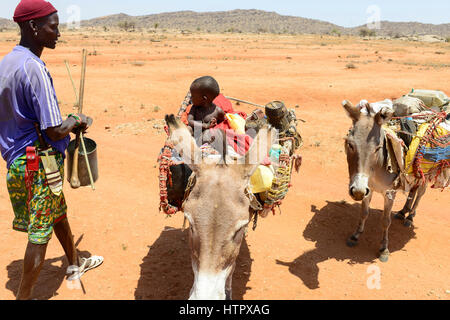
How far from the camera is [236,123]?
13.0ft

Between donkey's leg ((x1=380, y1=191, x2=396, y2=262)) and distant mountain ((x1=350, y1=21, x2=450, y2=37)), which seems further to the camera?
distant mountain ((x1=350, y1=21, x2=450, y2=37))

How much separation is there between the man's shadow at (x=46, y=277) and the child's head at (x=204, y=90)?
3153mm

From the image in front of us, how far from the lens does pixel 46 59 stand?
26547mm

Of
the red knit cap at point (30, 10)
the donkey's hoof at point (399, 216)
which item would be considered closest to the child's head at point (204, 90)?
the red knit cap at point (30, 10)

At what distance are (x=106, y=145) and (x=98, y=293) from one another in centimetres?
690

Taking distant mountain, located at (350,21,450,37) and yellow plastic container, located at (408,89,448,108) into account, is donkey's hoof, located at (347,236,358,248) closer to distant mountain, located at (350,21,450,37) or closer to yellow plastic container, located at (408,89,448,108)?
A: yellow plastic container, located at (408,89,448,108)

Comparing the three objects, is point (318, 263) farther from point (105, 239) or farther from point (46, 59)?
point (46, 59)

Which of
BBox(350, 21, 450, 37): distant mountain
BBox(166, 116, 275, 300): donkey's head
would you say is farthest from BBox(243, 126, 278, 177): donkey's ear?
BBox(350, 21, 450, 37): distant mountain

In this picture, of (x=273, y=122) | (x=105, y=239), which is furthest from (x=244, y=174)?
(x=105, y=239)

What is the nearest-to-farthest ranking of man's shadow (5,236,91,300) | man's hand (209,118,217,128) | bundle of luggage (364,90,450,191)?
man's hand (209,118,217,128) < man's shadow (5,236,91,300) < bundle of luggage (364,90,450,191)

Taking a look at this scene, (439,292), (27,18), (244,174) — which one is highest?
(27,18)

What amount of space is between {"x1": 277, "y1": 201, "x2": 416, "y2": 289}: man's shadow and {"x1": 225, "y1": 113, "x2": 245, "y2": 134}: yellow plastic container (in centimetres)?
251

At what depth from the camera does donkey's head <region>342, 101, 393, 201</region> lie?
4309 millimetres

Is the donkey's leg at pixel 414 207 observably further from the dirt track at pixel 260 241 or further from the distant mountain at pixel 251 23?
the distant mountain at pixel 251 23
